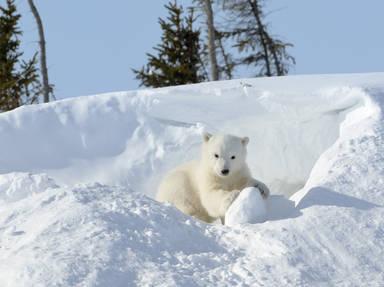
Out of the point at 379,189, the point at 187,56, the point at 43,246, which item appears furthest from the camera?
the point at 187,56

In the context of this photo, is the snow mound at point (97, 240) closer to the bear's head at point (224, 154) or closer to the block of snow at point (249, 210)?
the block of snow at point (249, 210)

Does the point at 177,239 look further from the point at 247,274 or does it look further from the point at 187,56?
the point at 187,56

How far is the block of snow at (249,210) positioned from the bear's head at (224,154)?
61cm

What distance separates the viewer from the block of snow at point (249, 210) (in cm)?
580

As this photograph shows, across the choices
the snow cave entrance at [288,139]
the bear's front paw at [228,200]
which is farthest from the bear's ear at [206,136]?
the snow cave entrance at [288,139]

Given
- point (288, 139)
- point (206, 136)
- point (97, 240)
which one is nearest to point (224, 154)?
point (206, 136)

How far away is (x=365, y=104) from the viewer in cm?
746

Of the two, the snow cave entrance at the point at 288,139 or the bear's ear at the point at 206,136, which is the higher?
the bear's ear at the point at 206,136

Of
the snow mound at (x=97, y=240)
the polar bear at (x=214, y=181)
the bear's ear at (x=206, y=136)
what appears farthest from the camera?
the bear's ear at (x=206, y=136)

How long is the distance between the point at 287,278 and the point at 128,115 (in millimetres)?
4583

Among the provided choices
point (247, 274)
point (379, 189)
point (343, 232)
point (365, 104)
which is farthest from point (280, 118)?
point (247, 274)

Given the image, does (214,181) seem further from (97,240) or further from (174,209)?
(97,240)

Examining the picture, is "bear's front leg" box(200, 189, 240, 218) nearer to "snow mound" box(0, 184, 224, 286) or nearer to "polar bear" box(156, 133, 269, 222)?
"polar bear" box(156, 133, 269, 222)

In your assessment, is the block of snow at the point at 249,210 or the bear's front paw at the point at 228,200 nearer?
the block of snow at the point at 249,210
